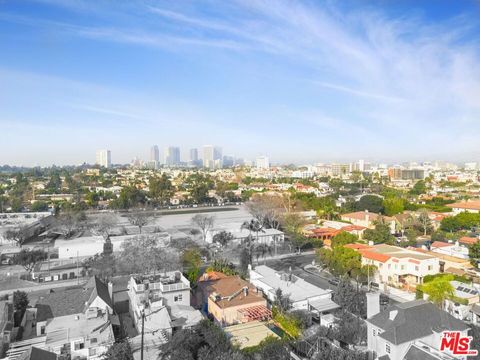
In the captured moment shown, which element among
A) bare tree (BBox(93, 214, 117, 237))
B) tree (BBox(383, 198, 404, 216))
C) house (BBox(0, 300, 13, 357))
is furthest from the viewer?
tree (BBox(383, 198, 404, 216))

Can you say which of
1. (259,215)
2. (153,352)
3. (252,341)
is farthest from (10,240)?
(252,341)

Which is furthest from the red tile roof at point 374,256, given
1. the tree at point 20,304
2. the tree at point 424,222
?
the tree at point 20,304

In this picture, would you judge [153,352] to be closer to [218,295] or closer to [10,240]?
[218,295]

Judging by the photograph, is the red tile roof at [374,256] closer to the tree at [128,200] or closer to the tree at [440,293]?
the tree at [440,293]

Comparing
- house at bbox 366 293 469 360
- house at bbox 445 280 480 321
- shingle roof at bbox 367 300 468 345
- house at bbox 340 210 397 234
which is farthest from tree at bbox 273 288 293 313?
house at bbox 340 210 397 234

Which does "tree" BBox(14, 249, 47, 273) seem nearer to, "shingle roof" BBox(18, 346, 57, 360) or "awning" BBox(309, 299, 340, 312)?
"shingle roof" BBox(18, 346, 57, 360)

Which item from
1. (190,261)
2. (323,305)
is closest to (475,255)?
(323,305)
